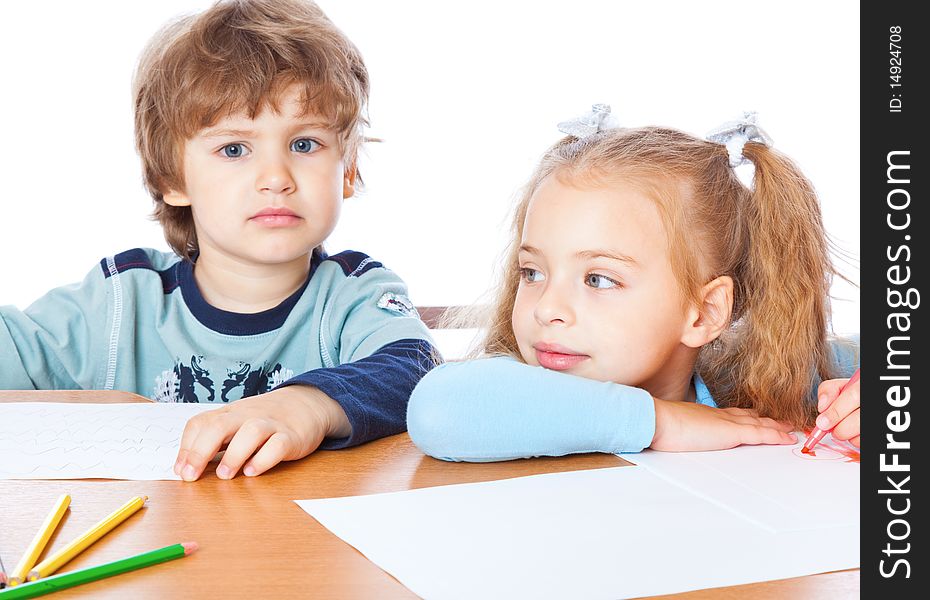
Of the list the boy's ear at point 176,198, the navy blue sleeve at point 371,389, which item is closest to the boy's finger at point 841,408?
the navy blue sleeve at point 371,389

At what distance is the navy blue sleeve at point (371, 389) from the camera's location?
2.79ft

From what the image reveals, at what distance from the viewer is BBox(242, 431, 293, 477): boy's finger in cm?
74

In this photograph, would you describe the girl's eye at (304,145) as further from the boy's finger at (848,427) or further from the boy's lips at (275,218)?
the boy's finger at (848,427)

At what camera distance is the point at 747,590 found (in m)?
0.50

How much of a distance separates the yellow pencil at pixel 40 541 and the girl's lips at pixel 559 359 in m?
0.47

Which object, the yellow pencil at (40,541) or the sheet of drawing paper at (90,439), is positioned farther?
the sheet of drawing paper at (90,439)

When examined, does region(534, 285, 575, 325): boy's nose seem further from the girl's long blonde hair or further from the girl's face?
the girl's long blonde hair

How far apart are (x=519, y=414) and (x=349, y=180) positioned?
0.65m

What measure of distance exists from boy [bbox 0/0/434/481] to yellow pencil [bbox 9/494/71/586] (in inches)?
19.1

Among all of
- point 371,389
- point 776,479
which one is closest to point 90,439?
point 371,389

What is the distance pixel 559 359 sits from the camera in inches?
37.5
